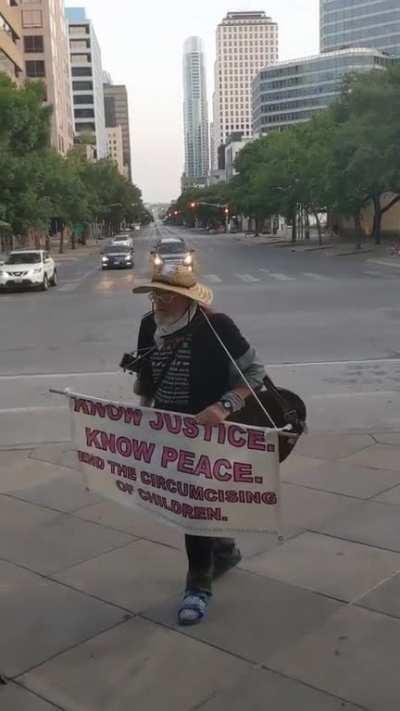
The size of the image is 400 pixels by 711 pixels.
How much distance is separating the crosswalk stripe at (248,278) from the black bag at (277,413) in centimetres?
2312

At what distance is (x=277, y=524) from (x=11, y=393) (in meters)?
6.43

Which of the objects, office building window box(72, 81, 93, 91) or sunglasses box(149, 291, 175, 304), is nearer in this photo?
sunglasses box(149, 291, 175, 304)

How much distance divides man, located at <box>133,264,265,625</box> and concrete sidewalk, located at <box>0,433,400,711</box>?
227 millimetres

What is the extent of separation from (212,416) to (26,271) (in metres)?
24.2

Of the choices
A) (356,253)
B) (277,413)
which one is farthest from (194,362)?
(356,253)

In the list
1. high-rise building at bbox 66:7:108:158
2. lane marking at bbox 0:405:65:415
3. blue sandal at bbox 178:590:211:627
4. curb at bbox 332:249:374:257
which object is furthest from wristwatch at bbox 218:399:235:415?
high-rise building at bbox 66:7:108:158

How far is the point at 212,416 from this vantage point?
3.45 m

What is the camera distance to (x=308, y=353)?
11.6 metres

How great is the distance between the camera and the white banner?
11.3ft

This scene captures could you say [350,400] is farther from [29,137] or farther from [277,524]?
[29,137]

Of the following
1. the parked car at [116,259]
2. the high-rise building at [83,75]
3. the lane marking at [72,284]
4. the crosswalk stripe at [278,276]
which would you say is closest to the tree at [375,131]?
the crosswalk stripe at [278,276]

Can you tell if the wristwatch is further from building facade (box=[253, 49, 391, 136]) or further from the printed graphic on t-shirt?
building facade (box=[253, 49, 391, 136])

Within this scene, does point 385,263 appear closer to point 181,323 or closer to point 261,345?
point 261,345

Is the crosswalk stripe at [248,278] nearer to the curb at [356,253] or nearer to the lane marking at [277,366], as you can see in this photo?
the lane marking at [277,366]
